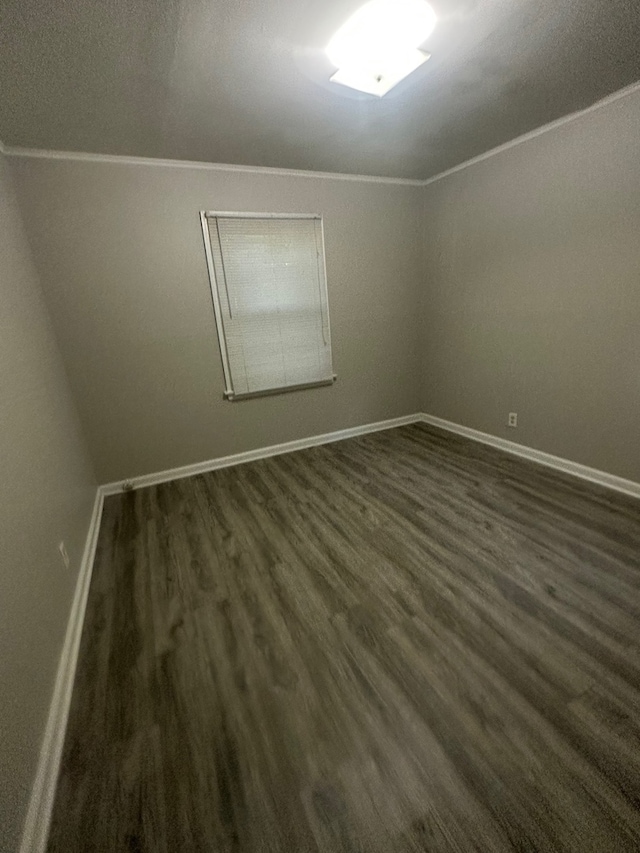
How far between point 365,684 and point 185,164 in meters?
3.43

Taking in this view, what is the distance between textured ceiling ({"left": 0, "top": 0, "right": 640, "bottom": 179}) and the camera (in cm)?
134

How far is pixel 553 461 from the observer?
110 inches

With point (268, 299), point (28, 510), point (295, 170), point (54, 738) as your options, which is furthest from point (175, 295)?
point (54, 738)

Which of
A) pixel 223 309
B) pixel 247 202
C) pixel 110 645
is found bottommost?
pixel 110 645

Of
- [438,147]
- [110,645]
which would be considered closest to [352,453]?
[110,645]

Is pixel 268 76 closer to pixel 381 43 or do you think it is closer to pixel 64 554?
pixel 381 43

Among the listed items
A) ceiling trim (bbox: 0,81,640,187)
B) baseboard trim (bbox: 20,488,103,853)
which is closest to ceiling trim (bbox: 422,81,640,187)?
ceiling trim (bbox: 0,81,640,187)

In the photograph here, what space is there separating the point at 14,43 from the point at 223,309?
5.55 feet

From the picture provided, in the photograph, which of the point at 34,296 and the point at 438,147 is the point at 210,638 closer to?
the point at 34,296

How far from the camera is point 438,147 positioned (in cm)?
263

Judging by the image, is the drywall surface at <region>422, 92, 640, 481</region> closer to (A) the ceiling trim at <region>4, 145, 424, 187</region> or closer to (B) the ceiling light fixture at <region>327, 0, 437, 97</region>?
(A) the ceiling trim at <region>4, 145, 424, 187</region>

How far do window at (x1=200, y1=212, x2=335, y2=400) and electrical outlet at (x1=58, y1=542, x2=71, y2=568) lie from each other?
5.69ft

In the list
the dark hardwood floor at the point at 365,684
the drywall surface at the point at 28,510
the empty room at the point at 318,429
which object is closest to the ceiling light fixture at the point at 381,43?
the empty room at the point at 318,429

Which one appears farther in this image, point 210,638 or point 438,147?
point 438,147
